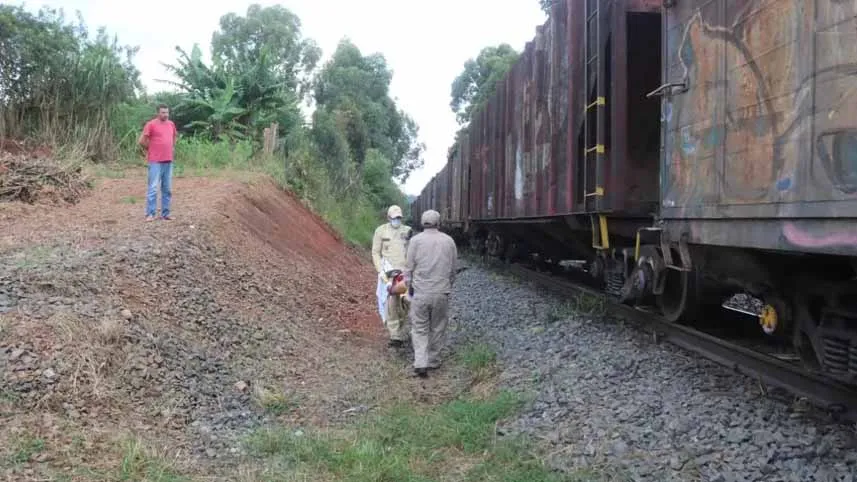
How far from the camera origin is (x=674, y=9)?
17.1ft

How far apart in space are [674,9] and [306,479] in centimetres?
418

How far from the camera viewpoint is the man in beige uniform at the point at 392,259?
736cm

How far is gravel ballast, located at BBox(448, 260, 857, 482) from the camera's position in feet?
11.7

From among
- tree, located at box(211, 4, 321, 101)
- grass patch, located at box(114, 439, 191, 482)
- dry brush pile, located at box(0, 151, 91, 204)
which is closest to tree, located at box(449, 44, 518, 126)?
tree, located at box(211, 4, 321, 101)

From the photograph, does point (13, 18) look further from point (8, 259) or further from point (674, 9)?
point (674, 9)

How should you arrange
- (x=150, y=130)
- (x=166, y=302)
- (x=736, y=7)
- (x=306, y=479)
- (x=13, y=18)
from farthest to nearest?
(x=13, y=18) < (x=150, y=130) < (x=166, y=302) < (x=736, y=7) < (x=306, y=479)

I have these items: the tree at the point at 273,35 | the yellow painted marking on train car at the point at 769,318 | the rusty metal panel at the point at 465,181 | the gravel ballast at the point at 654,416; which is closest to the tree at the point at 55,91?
the rusty metal panel at the point at 465,181

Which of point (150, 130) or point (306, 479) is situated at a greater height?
point (150, 130)

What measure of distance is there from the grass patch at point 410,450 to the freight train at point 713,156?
5.77 feet

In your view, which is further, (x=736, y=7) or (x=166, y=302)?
(x=166, y=302)

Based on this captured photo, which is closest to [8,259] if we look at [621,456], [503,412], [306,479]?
[306,479]

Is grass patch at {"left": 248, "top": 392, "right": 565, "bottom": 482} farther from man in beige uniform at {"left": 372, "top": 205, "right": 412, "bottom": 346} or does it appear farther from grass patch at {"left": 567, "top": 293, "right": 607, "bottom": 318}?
grass patch at {"left": 567, "top": 293, "right": 607, "bottom": 318}

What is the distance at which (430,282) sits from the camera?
257 inches

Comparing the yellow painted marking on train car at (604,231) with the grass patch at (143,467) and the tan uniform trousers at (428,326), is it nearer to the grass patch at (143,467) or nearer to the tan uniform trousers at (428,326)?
the tan uniform trousers at (428,326)
